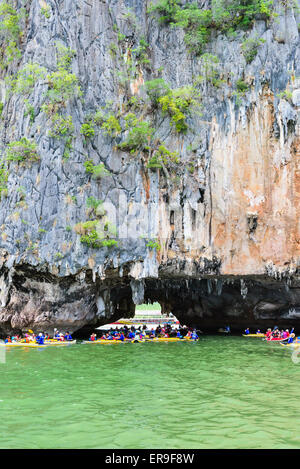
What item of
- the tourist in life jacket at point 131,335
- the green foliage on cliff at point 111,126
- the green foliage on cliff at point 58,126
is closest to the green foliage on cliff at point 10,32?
the green foliage on cliff at point 58,126

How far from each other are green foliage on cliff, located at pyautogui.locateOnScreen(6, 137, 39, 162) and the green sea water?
31.7ft

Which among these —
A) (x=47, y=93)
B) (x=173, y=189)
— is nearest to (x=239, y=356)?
(x=173, y=189)

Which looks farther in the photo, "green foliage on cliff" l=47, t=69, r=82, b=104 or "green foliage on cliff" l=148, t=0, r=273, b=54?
"green foliage on cliff" l=148, t=0, r=273, b=54

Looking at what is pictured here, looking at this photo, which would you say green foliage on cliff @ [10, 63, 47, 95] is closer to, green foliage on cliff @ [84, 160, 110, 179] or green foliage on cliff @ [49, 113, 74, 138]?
green foliage on cliff @ [49, 113, 74, 138]

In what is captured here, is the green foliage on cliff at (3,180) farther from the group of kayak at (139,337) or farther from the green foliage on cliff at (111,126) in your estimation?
the group of kayak at (139,337)

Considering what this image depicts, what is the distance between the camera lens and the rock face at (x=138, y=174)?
22.7 metres

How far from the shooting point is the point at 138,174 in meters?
23.7

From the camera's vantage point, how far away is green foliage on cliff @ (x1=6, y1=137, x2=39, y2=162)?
22500 mm

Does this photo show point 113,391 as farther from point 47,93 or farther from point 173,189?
point 47,93

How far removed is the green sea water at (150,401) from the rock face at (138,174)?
558 cm

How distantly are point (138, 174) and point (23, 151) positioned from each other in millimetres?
5858

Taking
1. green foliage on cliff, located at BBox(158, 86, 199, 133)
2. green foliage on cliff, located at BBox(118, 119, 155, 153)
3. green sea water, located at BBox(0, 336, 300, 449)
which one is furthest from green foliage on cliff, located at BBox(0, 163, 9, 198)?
green foliage on cliff, located at BBox(158, 86, 199, 133)

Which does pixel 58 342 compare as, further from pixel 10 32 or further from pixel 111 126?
pixel 10 32
